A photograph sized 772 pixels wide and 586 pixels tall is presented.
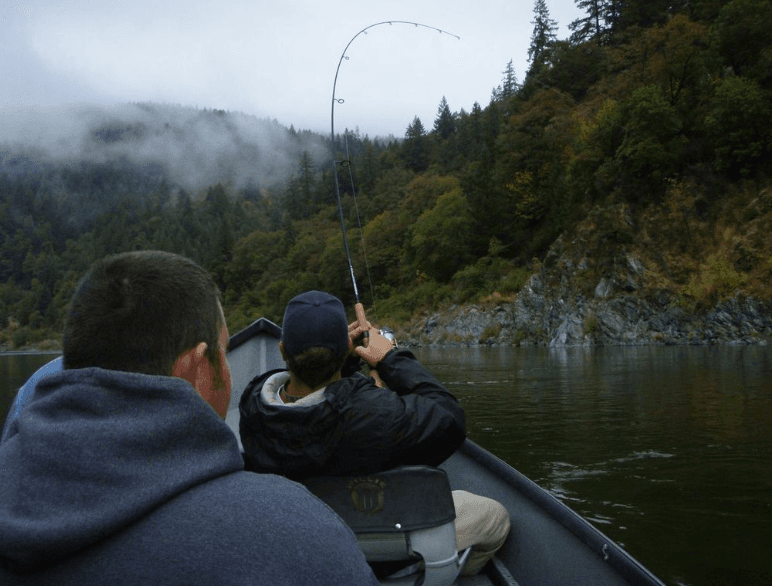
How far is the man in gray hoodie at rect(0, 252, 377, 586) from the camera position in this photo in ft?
2.54

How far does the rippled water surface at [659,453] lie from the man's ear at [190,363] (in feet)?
13.1

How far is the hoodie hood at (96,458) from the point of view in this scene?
757 millimetres

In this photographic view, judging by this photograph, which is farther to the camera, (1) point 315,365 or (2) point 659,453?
(2) point 659,453

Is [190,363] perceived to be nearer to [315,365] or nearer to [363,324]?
[315,365]

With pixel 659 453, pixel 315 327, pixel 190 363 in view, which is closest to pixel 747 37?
pixel 659 453

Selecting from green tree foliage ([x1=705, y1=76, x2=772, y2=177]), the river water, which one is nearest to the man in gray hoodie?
the river water

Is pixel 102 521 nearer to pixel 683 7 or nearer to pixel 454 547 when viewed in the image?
pixel 454 547

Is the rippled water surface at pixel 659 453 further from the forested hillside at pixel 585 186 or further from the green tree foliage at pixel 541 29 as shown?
the green tree foliage at pixel 541 29

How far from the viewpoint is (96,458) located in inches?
31.4

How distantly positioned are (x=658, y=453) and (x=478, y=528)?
517cm

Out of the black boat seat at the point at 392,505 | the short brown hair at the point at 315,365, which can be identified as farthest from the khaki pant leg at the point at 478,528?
the short brown hair at the point at 315,365

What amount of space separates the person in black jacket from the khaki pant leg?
2.77 feet

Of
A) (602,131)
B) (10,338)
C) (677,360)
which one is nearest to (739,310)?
(677,360)

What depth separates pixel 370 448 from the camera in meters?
2.14
